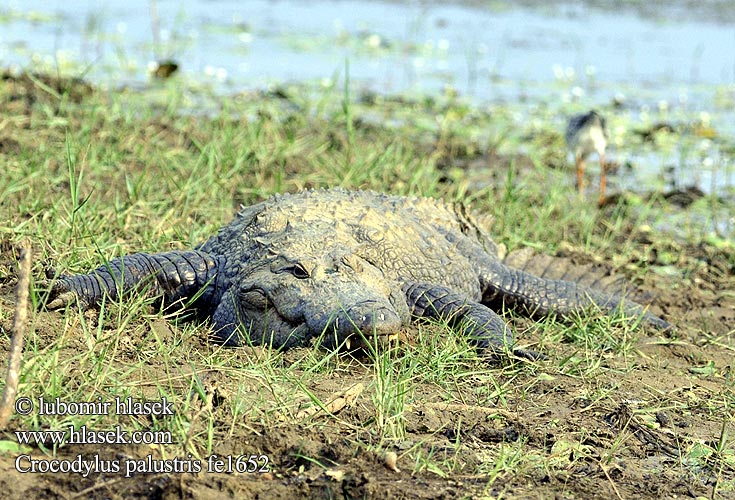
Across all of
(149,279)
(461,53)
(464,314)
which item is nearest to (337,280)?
(464,314)

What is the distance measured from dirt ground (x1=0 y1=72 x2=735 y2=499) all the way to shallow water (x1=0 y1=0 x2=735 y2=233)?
4479 millimetres

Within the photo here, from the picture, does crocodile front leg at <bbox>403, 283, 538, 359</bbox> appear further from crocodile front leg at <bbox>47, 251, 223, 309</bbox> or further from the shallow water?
the shallow water

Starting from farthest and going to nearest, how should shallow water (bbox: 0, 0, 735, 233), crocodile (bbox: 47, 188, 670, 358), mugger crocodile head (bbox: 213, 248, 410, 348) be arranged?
shallow water (bbox: 0, 0, 735, 233) < crocodile (bbox: 47, 188, 670, 358) < mugger crocodile head (bbox: 213, 248, 410, 348)

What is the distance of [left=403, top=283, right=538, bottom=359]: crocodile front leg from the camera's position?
4684mm

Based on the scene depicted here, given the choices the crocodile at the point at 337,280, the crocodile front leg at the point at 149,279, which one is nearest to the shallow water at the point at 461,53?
the crocodile at the point at 337,280

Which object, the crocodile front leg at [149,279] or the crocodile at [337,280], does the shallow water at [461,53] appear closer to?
the crocodile at [337,280]

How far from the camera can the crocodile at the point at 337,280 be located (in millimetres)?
4508

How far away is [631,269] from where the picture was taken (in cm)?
671

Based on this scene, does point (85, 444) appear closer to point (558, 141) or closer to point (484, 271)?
point (484, 271)

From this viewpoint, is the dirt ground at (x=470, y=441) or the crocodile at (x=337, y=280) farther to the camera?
the crocodile at (x=337, y=280)

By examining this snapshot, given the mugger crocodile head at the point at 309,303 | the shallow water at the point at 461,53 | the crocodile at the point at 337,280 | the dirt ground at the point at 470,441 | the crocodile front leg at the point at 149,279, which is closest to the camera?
the dirt ground at the point at 470,441

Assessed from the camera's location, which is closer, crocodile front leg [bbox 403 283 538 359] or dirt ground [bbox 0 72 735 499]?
dirt ground [bbox 0 72 735 499]

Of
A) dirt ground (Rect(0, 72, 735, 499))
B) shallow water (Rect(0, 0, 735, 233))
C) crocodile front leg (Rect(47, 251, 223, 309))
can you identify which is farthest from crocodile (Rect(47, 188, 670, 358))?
shallow water (Rect(0, 0, 735, 233))

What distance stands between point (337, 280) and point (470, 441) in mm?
1078
